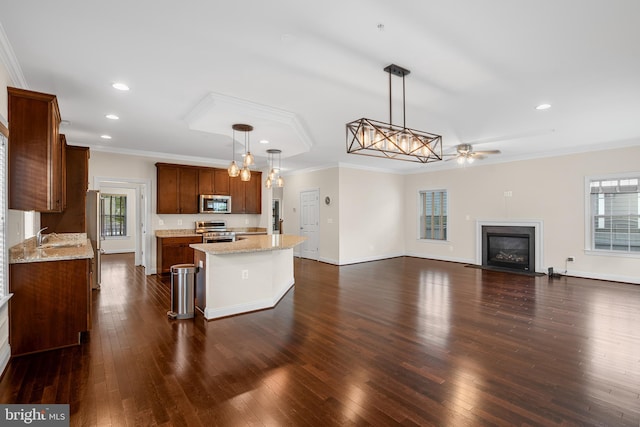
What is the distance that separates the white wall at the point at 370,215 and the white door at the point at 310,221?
962mm

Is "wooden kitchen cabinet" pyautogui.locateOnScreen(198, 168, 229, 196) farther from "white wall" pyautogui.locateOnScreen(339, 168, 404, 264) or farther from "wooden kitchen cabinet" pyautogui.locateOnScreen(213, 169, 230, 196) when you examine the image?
"white wall" pyautogui.locateOnScreen(339, 168, 404, 264)

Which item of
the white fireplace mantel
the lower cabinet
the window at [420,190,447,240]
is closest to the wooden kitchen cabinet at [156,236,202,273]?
the lower cabinet

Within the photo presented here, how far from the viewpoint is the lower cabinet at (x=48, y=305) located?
291 centimetres

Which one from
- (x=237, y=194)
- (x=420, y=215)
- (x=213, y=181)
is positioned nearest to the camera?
(x=213, y=181)

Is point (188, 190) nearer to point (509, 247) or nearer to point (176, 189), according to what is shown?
point (176, 189)

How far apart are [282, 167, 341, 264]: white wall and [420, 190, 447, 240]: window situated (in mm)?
2881

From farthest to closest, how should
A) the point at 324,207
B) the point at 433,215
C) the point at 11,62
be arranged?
the point at 433,215, the point at 324,207, the point at 11,62

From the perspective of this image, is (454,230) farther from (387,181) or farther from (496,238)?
(387,181)

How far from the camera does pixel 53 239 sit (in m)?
4.73

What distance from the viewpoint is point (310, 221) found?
9227 millimetres

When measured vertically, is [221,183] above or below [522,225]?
above

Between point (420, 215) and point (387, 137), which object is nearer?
point (387, 137)

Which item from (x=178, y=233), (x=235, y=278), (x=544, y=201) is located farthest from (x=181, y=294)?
(x=544, y=201)

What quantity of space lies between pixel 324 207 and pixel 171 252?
3923 mm
